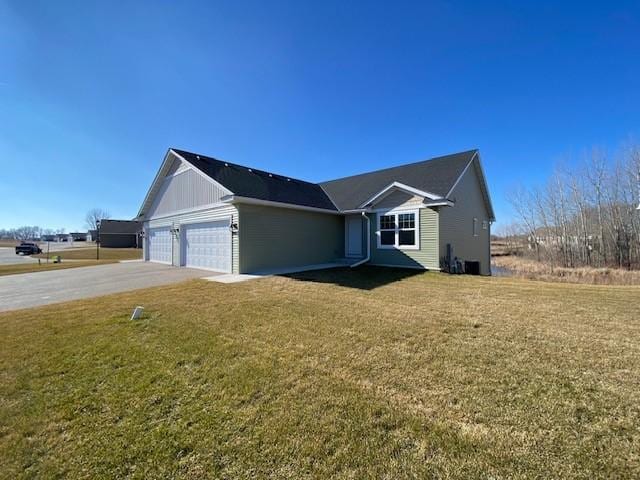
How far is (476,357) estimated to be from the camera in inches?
143

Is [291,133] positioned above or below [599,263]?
above

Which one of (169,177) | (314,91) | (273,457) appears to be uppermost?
(314,91)

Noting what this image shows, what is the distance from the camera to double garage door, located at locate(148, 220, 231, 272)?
11812mm

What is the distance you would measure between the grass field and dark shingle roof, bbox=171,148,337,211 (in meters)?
7.33

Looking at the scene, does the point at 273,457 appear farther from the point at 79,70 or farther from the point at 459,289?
the point at 79,70

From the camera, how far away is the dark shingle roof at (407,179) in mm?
12898

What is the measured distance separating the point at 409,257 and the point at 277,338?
9.57 metres

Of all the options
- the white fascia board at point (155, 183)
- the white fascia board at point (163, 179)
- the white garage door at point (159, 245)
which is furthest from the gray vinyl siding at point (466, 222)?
the white garage door at point (159, 245)

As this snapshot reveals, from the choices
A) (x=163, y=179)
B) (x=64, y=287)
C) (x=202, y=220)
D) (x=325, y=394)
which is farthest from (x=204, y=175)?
(x=325, y=394)

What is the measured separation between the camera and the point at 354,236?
15.5 meters

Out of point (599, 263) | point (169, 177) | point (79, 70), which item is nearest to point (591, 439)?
point (79, 70)

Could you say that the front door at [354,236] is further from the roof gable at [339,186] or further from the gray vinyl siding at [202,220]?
the gray vinyl siding at [202,220]

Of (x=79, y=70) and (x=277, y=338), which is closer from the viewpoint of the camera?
(x=277, y=338)

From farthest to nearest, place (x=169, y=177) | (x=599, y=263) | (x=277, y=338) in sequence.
Answer: (x=599, y=263)
(x=169, y=177)
(x=277, y=338)
